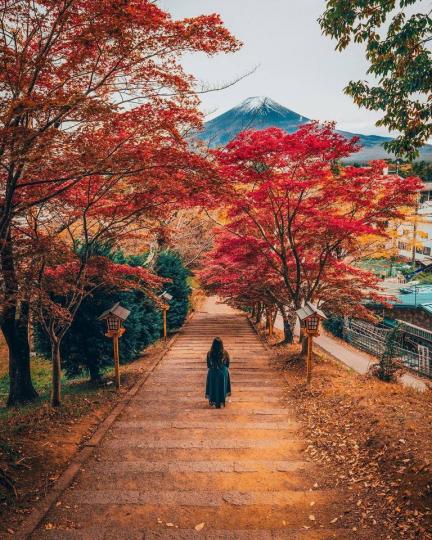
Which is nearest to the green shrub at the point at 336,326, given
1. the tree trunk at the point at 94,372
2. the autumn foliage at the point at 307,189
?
the autumn foliage at the point at 307,189

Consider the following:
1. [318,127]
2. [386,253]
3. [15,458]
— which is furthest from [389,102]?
[386,253]

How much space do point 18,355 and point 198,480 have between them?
7000 millimetres

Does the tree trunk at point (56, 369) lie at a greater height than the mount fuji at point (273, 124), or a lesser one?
lesser

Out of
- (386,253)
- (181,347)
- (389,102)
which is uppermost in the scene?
(389,102)

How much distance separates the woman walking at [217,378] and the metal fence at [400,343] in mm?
7752

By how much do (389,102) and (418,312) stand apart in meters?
16.8

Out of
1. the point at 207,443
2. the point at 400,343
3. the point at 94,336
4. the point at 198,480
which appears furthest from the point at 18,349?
the point at 400,343

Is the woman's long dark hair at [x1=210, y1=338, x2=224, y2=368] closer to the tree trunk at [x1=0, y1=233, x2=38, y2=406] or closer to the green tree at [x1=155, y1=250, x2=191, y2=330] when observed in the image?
the tree trunk at [x1=0, y1=233, x2=38, y2=406]

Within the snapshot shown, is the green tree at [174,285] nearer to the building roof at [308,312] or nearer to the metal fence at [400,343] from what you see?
the metal fence at [400,343]

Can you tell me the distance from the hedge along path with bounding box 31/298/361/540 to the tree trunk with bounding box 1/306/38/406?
3640 mm

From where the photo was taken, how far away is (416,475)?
4.78 m

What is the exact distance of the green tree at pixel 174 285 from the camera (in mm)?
19669

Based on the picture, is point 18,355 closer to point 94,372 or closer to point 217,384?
point 94,372

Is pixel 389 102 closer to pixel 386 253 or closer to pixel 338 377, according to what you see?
pixel 338 377
